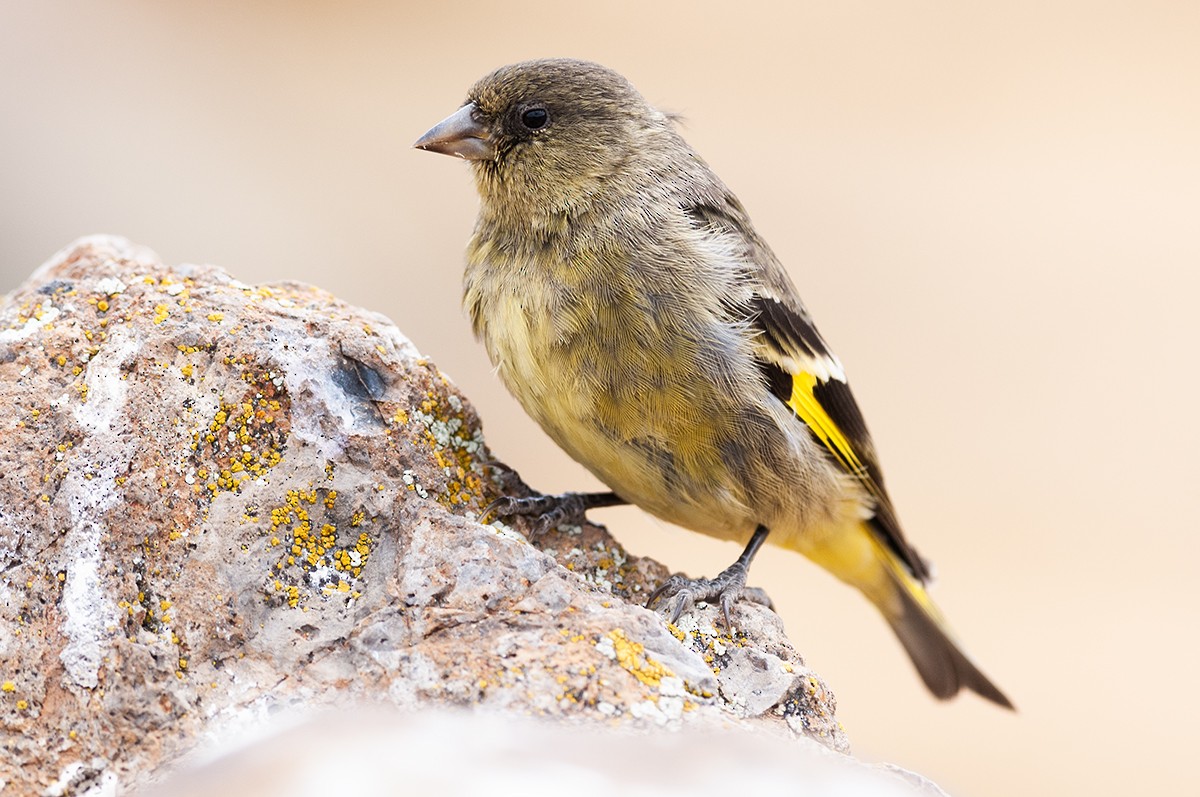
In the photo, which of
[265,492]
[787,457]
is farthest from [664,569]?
[265,492]

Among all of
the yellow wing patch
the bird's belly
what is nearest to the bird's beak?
the bird's belly

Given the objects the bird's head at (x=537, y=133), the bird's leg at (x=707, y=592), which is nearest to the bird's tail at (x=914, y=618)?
the bird's leg at (x=707, y=592)

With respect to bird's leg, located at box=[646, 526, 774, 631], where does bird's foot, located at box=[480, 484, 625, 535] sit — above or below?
above

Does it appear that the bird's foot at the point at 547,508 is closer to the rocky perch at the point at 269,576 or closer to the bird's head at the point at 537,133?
the rocky perch at the point at 269,576

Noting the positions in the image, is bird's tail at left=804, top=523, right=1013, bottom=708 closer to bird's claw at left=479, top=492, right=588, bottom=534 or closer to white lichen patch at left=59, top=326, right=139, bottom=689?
bird's claw at left=479, top=492, right=588, bottom=534

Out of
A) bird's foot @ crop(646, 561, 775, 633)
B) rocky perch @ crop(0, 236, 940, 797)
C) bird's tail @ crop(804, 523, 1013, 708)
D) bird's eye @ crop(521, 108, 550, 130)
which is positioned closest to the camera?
rocky perch @ crop(0, 236, 940, 797)

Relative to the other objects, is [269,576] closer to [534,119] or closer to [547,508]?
[547,508]
